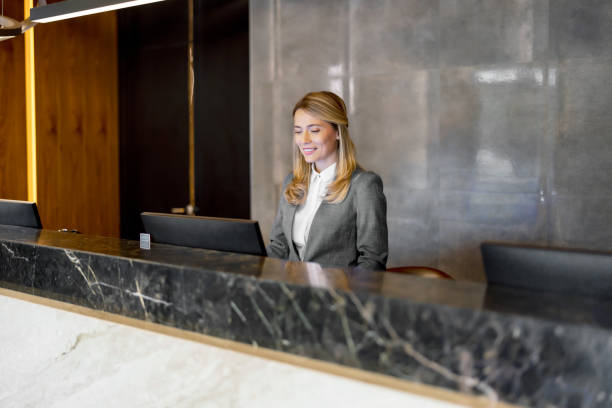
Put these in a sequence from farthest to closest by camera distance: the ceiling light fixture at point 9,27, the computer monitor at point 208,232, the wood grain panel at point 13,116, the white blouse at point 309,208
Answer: the wood grain panel at point 13,116 → the ceiling light fixture at point 9,27 → the white blouse at point 309,208 → the computer monitor at point 208,232

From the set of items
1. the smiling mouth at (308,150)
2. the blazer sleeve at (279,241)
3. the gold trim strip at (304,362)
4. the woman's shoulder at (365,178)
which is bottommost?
the gold trim strip at (304,362)

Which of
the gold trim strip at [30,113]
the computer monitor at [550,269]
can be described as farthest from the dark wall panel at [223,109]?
the computer monitor at [550,269]

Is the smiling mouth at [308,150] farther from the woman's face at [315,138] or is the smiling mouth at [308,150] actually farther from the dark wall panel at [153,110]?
the dark wall panel at [153,110]

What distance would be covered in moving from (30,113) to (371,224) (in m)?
3.75

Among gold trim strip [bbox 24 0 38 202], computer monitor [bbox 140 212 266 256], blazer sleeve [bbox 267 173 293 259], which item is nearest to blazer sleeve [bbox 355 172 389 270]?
blazer sleeve [bbox 267 173 293 259]

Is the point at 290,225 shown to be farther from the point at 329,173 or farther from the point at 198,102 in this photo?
the point at 198,102

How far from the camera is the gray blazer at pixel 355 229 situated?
225 cm

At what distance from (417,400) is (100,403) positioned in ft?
2.86

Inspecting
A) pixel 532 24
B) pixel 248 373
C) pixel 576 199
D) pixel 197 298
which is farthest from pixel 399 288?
pixel 532 24

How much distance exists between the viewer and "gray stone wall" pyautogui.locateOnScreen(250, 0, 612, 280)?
3.26 meters

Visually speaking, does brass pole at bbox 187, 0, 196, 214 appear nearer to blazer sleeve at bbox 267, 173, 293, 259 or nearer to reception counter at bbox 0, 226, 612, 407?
blazer sleeve at bbox 267, 173, 293, 259

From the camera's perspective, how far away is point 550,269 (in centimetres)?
113

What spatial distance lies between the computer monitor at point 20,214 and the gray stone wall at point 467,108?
7.65 feet

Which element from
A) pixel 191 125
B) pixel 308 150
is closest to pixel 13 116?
pixel 191 125
